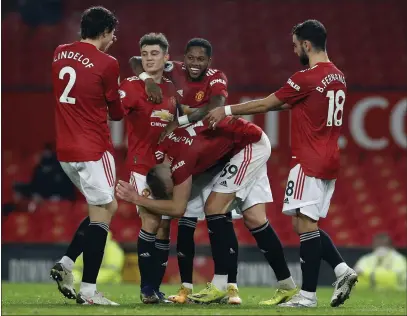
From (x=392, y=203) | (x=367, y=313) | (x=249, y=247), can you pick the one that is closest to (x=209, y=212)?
(x=367, y=313)

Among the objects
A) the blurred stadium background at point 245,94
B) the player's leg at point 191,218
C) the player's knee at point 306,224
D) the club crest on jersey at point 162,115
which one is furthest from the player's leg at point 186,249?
the blurred stadium background at point 245,94

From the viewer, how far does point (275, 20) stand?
17188 millimetres

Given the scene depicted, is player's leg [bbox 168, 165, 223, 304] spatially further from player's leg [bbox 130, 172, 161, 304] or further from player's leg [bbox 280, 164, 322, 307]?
player's leg [bbox 280, 164, 322, 307]

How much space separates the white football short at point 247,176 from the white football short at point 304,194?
16.8 inches

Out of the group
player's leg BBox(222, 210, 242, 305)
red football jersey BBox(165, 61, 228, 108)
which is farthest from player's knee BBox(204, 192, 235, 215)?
red football jersey BBox(165, 61, 228, 108)

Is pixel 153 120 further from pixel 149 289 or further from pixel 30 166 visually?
pixel 30 166

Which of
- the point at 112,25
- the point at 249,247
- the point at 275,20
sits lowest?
the point at 249,247

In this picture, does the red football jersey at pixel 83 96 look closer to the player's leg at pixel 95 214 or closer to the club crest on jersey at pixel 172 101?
the player's leg at pixel 95 214

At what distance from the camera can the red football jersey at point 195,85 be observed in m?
7.58

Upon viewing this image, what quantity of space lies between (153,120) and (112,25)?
0.91 m

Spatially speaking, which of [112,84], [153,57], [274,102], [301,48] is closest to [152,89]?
[153,57]

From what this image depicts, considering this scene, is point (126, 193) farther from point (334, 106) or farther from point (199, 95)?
point (334, 106)

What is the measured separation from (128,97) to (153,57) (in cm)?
35

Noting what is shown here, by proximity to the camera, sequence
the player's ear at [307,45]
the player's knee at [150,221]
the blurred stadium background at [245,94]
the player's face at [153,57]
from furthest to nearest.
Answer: the blurred stadium background at [245,94]
the player's face at [153,57]
the player's knee at [150,221]
the player's ear at [307,45]
